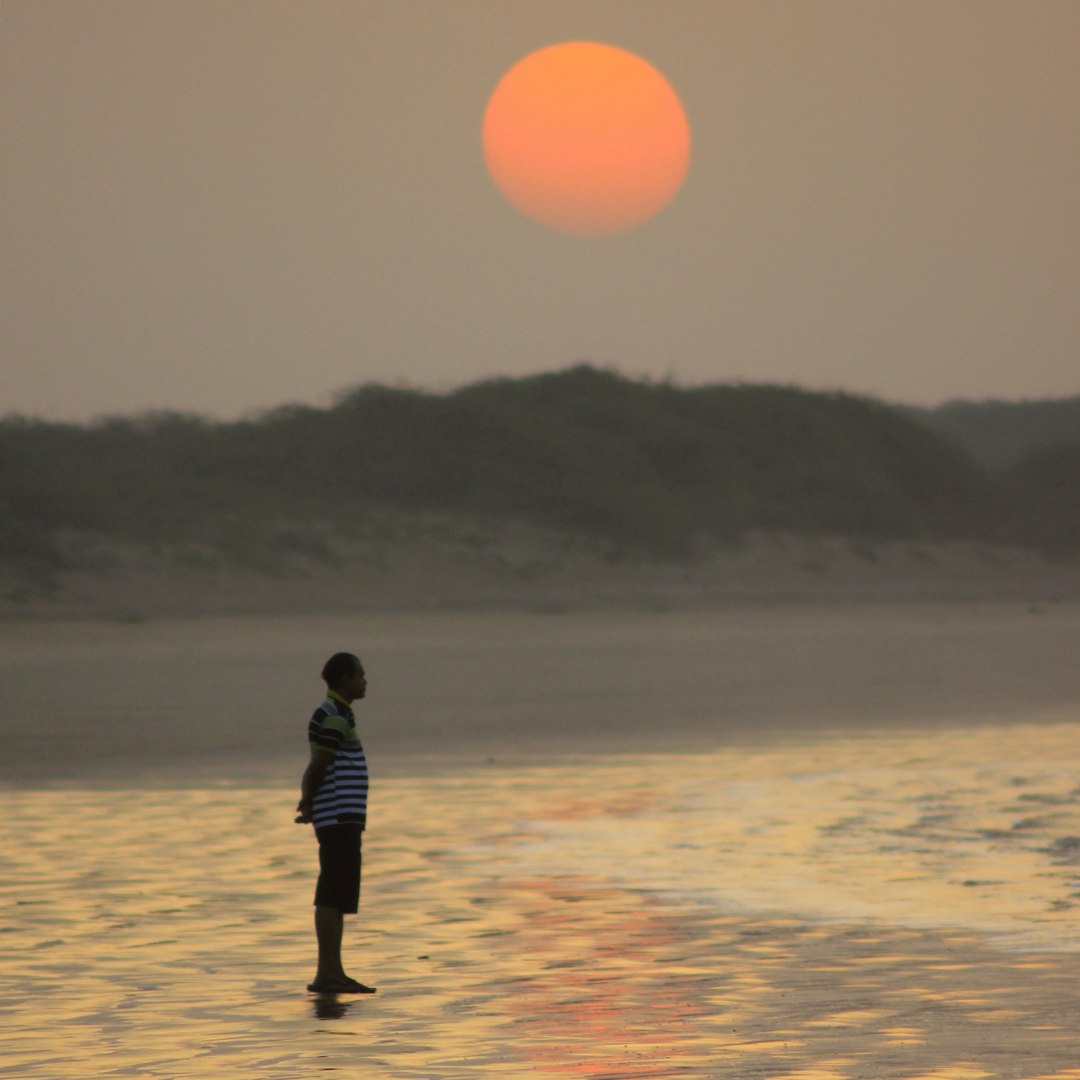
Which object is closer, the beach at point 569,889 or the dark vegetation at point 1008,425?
the beach at point 569,889

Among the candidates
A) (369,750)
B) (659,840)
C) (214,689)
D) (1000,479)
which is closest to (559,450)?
(1000,479)

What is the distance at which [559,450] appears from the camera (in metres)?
110

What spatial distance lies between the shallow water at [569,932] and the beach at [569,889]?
1.1 inches

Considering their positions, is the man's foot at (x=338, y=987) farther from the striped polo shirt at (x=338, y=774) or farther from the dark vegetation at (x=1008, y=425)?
the dark vegetation at (x=1008, y=425)

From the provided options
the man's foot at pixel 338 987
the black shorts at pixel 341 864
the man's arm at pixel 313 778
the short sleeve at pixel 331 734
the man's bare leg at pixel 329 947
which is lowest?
the man's foot at pixel 338 987

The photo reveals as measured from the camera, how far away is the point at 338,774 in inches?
395

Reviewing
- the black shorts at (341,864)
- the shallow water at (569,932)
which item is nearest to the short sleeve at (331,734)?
the black shorts at (341,864)

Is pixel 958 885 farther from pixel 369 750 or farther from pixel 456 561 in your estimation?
pixel 456 561

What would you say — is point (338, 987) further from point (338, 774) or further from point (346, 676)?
point (346, 676)

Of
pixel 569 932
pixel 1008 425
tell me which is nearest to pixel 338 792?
pixel 569 932

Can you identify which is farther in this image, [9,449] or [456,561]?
[9,449]

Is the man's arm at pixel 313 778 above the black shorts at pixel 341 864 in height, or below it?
above

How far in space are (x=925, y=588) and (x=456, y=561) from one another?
18.8 metres

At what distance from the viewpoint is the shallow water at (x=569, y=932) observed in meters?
8.35
